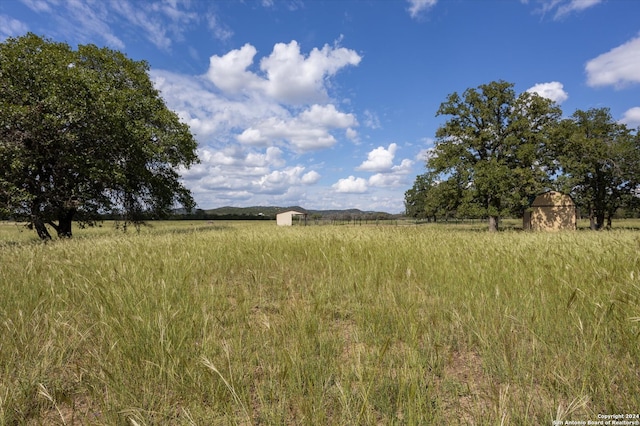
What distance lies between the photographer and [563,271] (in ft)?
13.4

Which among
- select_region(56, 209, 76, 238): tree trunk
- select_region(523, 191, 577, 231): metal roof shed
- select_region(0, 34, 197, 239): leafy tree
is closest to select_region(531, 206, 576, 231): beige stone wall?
select_region(523, 191, 577, 231): metal roof shed

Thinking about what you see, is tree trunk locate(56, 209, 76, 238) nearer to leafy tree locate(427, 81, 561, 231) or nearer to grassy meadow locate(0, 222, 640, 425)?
grassy meadow locate(0, 222, 640, 425)

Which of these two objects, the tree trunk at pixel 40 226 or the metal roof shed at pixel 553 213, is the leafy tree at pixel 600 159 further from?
the tree trunk at pixel 40 226

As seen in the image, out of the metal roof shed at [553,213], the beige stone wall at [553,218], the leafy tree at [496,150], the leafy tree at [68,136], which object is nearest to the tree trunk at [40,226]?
the leafy tree at [68,136]

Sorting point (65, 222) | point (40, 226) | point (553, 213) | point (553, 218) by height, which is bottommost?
point (40, 226)

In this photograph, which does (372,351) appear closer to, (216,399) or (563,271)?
(216,399)

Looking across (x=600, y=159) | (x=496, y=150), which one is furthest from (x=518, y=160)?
(x=600, y=159)

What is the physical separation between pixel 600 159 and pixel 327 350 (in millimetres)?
36930

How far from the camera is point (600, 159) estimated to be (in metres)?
27.6

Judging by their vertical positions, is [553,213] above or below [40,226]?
above

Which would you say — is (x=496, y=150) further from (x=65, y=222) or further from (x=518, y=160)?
(x=65, y=222)

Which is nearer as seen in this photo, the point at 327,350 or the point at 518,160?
the point at 327,350

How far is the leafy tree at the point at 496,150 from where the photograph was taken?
24125 millimetres

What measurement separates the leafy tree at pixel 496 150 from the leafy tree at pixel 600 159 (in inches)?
99.0
